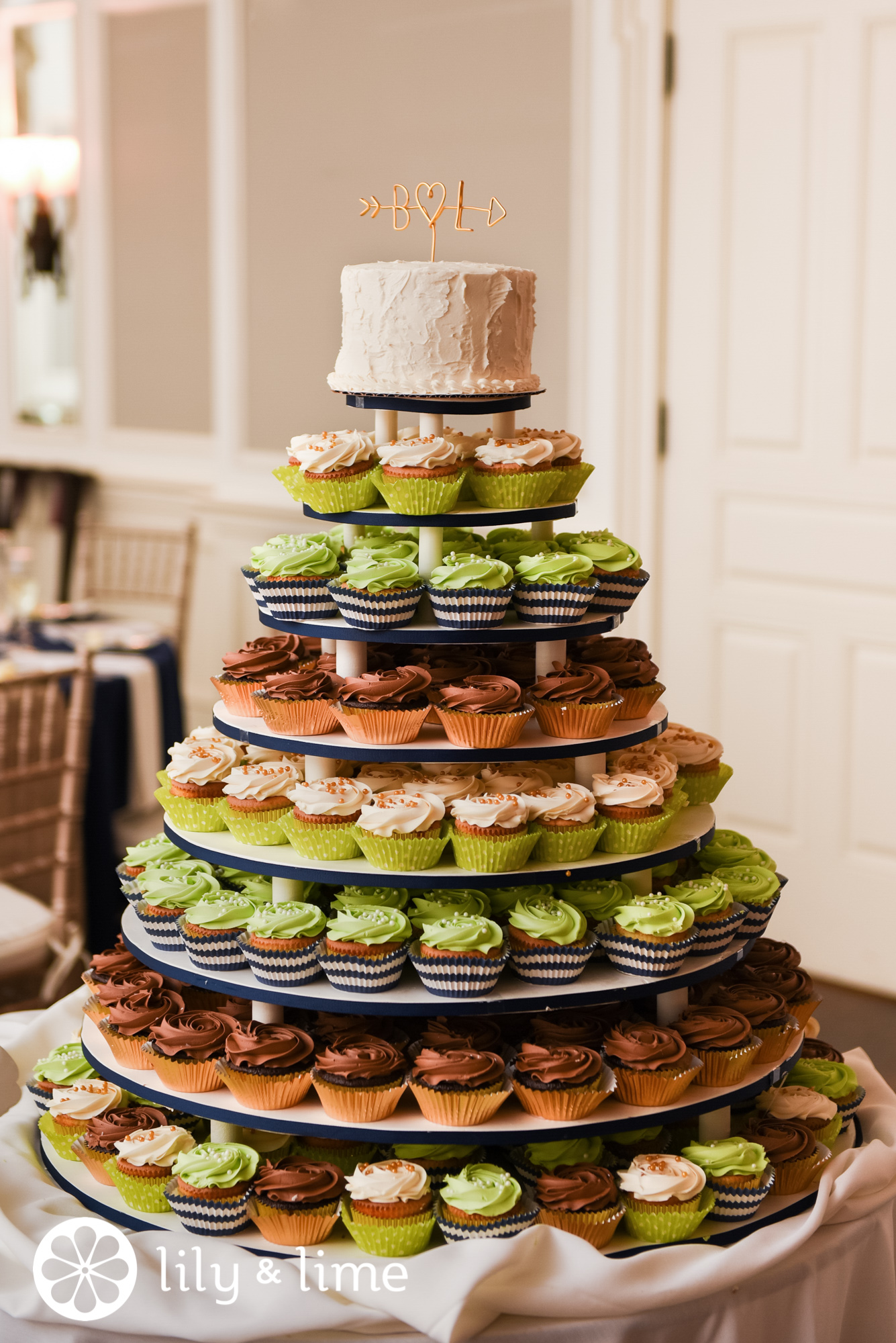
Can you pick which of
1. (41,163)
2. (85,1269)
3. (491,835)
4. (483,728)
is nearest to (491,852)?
(491,835)

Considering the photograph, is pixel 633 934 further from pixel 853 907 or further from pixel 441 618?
pixel 853 907

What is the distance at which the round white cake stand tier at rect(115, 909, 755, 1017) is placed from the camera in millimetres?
1536

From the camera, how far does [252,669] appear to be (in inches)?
68.6

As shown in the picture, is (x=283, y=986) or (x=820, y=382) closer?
(x=283, y=986)

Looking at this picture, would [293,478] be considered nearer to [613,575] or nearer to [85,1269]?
[613,575]

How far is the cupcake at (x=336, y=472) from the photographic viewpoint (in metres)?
1.69

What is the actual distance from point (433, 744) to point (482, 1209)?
0.49 meters

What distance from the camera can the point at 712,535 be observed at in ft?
12.7

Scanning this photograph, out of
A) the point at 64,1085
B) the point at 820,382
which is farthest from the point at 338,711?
the point at 820,382

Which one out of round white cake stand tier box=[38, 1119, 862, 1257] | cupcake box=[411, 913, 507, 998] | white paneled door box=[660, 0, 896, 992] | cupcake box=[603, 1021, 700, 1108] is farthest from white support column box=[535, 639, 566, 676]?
white paneled door box=[660, 0, 896, 992]

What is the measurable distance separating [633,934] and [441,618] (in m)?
0.40

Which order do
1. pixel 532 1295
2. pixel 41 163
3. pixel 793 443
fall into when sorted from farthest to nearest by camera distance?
pixel 41 163
pixel 793 443
pixel 532 1295

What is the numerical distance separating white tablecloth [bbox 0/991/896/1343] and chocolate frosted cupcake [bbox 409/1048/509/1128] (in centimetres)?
13

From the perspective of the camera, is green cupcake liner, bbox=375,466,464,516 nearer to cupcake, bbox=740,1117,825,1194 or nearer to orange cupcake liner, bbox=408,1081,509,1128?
orange cupcake liner, bbox=408,1081,509,1128
